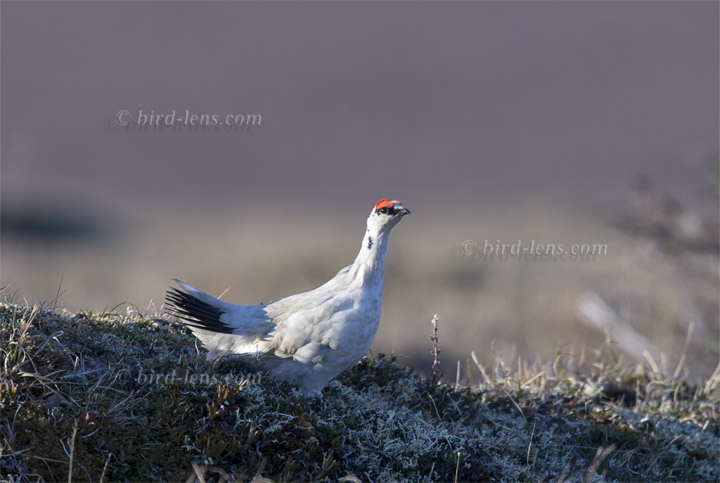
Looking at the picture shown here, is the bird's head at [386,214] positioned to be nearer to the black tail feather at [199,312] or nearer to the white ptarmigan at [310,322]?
the white ptarmigan at [310,322]

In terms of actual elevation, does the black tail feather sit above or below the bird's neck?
below

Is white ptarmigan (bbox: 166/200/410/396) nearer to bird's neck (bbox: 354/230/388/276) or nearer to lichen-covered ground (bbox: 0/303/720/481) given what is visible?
bird's neck (bbox: 354/230/388/276)

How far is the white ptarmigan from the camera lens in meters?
4.80

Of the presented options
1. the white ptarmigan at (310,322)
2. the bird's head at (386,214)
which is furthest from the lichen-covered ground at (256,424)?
the bird's head at (386,214)

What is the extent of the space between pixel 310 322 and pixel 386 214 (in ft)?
2.80

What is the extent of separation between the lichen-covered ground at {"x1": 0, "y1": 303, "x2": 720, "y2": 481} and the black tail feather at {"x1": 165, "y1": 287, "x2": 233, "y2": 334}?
218 millimetres

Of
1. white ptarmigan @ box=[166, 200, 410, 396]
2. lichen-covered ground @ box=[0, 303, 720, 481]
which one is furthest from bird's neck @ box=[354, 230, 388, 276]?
lichen-covered ground @ box=[0, 303, 720, 481]

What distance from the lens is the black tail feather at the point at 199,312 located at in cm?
501

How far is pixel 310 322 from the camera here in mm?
4871

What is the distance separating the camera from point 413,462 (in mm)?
4648

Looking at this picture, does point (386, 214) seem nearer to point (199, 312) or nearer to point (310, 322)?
point (310, 322)

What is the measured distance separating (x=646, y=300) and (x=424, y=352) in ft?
14.2

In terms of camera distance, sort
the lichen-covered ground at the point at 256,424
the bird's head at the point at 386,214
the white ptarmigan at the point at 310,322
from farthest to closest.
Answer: the bird's head at the point at 386,214
the white ptarmigan at the point at 310,322
the lichen-covered ground at the point at 256,424

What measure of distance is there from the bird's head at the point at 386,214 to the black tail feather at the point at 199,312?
3.86 ft
